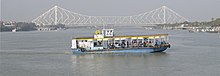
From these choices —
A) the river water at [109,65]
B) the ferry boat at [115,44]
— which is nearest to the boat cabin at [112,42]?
the ferry boat at [115,44]

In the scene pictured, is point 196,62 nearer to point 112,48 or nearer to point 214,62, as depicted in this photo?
point 214,62

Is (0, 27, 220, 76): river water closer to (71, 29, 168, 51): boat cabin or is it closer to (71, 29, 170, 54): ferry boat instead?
(71, 29, 170, 54): ferry boat

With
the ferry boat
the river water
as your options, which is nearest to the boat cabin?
the ferry boat

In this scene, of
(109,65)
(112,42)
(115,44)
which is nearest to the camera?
(109,65)

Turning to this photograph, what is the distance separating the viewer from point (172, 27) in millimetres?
59094

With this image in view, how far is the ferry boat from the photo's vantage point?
44.3 ft

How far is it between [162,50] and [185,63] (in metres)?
2.82

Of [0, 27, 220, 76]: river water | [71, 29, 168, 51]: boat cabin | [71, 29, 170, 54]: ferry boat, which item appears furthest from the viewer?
[71, 29, 168, 51]: boat cabin

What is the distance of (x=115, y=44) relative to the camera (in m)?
13.9

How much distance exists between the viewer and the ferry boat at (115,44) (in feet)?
44.3

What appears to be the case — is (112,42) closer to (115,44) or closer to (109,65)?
(115,44)

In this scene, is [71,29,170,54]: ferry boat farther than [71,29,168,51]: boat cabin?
No

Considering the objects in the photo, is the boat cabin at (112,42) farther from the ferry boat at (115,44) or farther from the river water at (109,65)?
the river water at (109,65)

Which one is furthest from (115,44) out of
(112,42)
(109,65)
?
(109,65)
